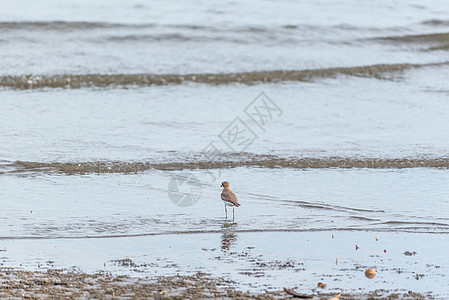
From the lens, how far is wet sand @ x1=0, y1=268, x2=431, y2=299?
4.52 metres

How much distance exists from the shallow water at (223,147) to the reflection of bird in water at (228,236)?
2cm

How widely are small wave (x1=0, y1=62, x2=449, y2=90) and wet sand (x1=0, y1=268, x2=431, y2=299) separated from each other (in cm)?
924

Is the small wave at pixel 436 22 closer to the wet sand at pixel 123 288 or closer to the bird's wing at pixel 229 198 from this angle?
the bird's wing at pixel 229 198

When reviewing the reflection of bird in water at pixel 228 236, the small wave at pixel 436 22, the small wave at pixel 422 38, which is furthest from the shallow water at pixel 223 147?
the small wave at pixel 436 22

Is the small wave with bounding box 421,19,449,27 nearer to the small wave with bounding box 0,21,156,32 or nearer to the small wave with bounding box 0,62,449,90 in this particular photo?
the small wave with bounding box 0,62,449,90

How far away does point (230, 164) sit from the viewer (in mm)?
8883

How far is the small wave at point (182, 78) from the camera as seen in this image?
45.6 feet

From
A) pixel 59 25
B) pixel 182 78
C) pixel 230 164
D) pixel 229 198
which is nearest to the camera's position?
pixel 229 198

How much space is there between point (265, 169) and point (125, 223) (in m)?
2.67

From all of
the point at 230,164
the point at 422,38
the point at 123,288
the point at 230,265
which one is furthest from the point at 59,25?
the point at 123,288

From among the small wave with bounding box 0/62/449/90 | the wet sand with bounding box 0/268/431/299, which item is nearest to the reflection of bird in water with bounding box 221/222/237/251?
the wet sand with bounding box 0/268/431/299

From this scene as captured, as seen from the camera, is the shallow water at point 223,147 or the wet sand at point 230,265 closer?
the wet sand at point 230,265

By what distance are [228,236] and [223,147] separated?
3687mm

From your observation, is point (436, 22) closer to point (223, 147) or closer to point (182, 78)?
point (182, 78)
